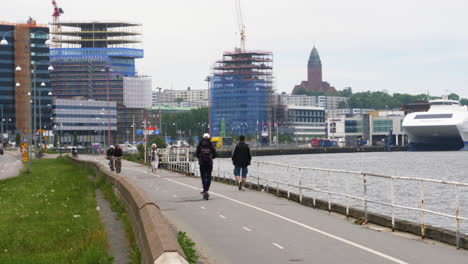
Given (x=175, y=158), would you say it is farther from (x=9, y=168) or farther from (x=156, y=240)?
(x=156, y=240)

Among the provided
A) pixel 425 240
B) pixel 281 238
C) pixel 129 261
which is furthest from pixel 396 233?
pixel 129 261

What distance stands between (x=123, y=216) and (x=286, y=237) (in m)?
6.01

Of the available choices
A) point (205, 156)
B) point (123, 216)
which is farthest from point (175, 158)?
point (123, 216)

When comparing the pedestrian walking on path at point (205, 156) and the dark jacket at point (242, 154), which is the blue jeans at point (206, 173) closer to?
the pedestrian walking on path at point (205, 156)

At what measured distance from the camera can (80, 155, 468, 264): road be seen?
1427 cm

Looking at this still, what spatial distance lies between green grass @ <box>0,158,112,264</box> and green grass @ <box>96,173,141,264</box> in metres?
0.53

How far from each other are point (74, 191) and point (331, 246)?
65.7 feet

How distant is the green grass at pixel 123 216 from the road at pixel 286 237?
1.27 metres

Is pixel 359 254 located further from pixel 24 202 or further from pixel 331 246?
pixel 24 202

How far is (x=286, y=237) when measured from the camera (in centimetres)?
1716

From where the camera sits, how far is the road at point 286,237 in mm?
14273

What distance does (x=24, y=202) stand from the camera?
27797mm

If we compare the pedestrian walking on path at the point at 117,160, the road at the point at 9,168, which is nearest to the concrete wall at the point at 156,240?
the pedestrian walking on path at the point at 117,160

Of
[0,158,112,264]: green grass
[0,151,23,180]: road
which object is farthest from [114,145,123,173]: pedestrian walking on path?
[0,158,112,264]: green grass
